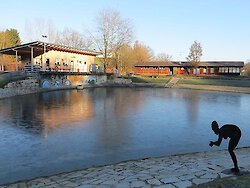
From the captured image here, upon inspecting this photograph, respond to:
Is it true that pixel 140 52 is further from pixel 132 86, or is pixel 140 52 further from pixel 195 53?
pixel 132 86

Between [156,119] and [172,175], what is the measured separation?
10.0 m

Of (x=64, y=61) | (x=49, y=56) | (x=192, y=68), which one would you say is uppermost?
(x=49, y=56)

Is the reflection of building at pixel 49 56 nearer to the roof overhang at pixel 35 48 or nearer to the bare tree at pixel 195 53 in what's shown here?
the roof overhang at pixel 35 48

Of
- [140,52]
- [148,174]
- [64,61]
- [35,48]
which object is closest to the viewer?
[148,174]

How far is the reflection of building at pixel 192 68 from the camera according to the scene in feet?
225

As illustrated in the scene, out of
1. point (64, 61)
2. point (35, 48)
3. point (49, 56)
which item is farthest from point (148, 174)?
point (64, 61)

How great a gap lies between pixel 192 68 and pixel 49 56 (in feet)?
134

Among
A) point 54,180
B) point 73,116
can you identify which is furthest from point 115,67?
point 54,180

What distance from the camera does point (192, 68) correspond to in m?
72.8

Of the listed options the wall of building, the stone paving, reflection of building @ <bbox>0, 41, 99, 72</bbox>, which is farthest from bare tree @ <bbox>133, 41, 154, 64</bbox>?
the stone paving

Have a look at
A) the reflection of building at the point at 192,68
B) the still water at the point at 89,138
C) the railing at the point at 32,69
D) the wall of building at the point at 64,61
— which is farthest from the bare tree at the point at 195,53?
the still water at the point at 89,138

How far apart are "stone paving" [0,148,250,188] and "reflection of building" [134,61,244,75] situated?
64059mm

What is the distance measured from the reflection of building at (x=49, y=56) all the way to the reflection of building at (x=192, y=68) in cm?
2727

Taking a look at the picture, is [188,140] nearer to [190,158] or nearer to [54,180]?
[190,158]
